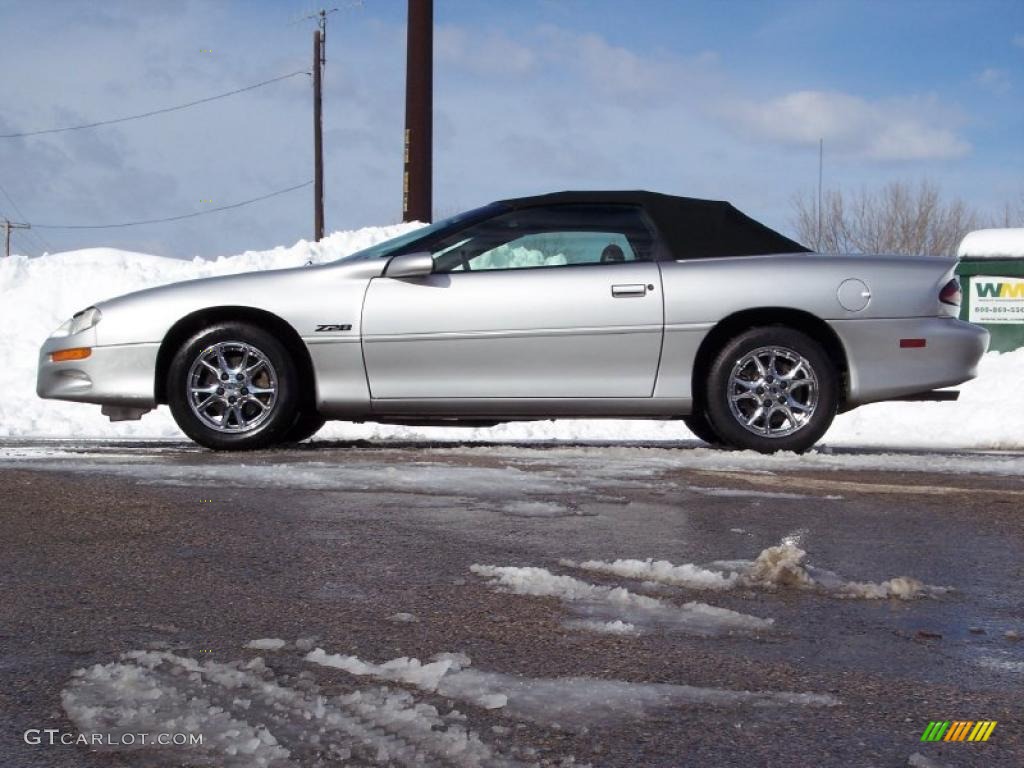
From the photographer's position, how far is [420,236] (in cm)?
717

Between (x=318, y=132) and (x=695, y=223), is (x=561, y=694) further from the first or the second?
(x=318, y=132)

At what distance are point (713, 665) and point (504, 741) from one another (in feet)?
2.18

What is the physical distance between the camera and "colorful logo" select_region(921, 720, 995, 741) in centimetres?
224

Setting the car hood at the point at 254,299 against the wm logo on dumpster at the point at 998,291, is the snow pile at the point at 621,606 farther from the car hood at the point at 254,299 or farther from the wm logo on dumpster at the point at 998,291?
the wm logo on dumpster at the point at 998,291

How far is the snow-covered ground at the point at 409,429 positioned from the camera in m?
11.3

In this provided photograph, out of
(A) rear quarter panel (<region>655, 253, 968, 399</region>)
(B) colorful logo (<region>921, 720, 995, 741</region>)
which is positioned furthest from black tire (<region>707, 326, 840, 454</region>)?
(B) colorful logo (<region>921, 720, 995, 741</region>)

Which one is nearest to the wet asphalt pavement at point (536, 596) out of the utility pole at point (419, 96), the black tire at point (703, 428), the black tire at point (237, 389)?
the black tire at point (237, 389)

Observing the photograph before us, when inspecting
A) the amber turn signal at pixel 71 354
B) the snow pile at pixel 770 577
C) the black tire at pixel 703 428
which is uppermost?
the amber turn signal at pixel 71 354

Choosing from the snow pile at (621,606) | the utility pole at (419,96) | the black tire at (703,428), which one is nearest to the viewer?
the snow pile at (621,606)

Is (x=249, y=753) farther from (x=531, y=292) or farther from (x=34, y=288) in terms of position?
(x=34, y=288)

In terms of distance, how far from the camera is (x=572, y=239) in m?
7.09

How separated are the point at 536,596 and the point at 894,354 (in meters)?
4.20

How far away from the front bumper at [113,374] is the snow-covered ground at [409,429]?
7.58 feet

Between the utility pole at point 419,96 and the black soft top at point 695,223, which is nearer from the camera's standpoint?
the black soft top at point 695,223
